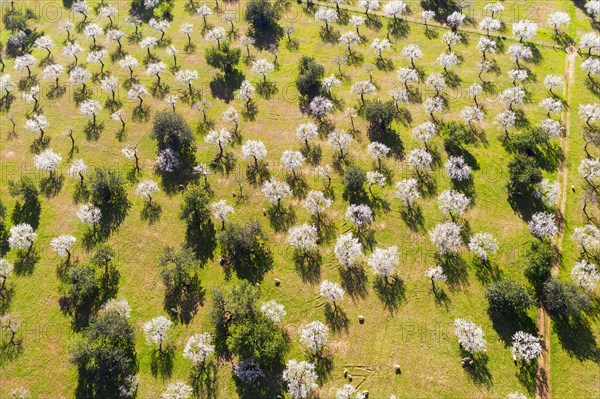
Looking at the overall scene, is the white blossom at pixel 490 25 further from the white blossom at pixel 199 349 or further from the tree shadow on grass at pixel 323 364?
the white blossom at pixel 199 349

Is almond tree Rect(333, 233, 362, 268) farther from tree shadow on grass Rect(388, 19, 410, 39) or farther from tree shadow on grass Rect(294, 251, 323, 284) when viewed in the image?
tree shadow on grass Rect(388, 19, 410, 39)

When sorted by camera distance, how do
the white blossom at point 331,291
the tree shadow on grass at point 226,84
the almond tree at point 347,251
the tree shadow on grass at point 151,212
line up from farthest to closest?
the tree shadow on grass at point 226,84, the tree shadow on grass at point 151,212, the almond tree at point 347,251, the white blossom at point 331,291

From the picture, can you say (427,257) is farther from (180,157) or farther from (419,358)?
(180,157)

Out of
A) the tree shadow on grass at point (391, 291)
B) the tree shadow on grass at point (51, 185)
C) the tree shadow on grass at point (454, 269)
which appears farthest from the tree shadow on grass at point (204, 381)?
the tree shadow on grass at point (51, 185)

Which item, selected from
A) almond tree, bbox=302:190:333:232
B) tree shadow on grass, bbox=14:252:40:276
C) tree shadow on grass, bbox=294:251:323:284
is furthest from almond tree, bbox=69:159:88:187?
tree shadow on grass, bbox=294:251:323:284

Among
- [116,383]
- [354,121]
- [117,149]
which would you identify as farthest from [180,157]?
[116,383]
